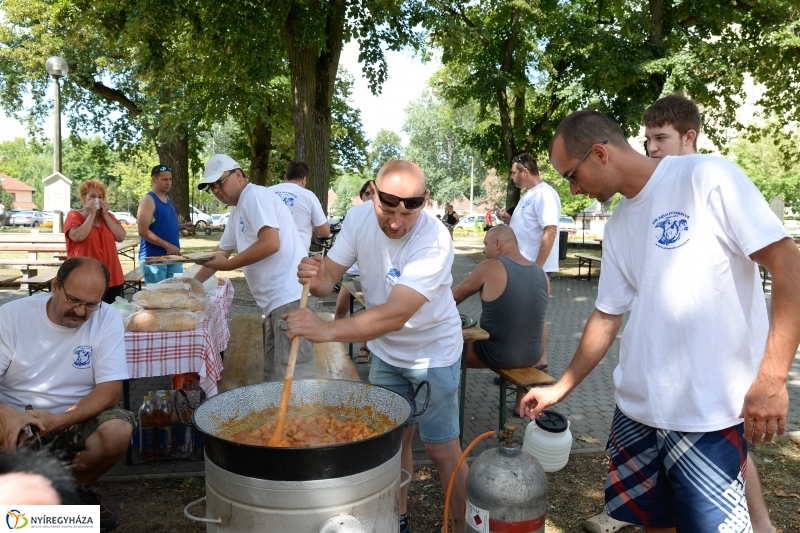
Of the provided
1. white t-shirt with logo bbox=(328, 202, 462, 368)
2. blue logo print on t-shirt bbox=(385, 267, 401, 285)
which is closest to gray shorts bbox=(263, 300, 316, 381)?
white t-shirt with logo bbox=(328, 202, 462, 368)

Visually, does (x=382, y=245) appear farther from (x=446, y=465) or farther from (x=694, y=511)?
(x=694, y=511)

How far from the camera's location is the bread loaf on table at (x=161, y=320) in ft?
12.6

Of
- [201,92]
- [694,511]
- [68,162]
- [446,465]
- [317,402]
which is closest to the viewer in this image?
[694,511]

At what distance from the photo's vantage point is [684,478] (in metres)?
2.09

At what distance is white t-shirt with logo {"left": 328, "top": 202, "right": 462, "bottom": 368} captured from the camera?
2750 mm

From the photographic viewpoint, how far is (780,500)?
12.1 feet

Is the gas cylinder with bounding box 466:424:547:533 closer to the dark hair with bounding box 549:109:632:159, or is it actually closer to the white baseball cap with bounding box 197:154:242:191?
the dark hair with bounding box 549:109:632:159

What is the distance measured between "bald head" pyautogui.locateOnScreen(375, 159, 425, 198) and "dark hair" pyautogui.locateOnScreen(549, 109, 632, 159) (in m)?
0.63

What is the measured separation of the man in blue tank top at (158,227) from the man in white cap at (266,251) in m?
2.02

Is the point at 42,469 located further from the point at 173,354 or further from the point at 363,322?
the point at 173,354

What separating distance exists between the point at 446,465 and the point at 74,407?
6.26 ft

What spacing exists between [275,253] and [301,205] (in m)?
2.22

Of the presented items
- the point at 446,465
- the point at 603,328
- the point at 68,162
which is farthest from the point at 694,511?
the point at 68,162

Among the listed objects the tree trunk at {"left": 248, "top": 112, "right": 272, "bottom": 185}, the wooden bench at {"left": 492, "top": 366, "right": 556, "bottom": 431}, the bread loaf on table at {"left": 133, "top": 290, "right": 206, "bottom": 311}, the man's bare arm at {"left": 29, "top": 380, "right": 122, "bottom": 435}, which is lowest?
the wooden bench at {"left": 492, "top": 366, "right": 556, "bottom": 431}
